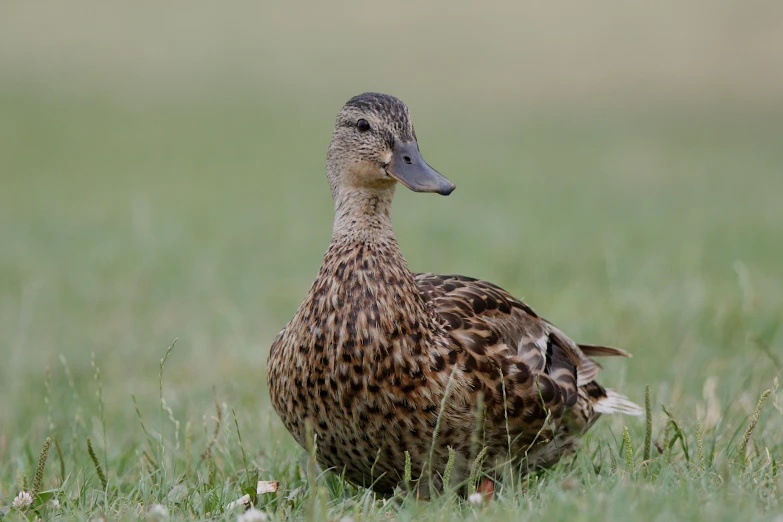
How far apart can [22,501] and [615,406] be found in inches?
83.6

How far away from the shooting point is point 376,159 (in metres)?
3.57

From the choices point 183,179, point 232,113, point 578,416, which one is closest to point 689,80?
point 232,113

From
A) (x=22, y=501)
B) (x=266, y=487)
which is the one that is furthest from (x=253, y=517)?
(x=22, y=501)

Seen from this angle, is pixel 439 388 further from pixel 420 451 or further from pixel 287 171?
pixel 287 171

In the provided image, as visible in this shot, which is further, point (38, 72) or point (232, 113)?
point (38, 72)

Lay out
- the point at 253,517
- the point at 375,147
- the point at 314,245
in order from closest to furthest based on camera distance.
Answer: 1. the point at 253,517
2. the point at 375,147
3. the point at 314,245

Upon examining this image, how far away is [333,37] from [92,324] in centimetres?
1924

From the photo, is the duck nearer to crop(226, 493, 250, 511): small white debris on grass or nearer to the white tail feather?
the white tail feather

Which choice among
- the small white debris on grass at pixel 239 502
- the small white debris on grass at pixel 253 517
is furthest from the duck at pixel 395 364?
the small white debris on grass at pixel 253 517

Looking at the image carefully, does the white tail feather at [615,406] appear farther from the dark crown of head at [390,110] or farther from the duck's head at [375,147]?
the dark crown of head at [390,110]

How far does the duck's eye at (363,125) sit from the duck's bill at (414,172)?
15 cm

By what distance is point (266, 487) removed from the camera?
10.8ft

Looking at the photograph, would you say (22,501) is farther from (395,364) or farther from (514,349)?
(514,349)

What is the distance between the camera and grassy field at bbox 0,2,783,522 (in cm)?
341
